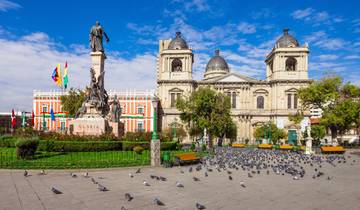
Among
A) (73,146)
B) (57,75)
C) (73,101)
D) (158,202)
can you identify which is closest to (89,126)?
(73,146)

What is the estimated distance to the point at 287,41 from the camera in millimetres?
53094

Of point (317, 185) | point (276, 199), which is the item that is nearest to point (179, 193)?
point (276, 199)

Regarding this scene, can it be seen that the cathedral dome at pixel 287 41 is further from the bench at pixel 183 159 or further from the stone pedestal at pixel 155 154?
the stone pedestal at pixel 155 154

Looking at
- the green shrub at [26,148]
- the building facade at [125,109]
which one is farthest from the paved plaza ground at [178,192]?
the building facade at [125,109]

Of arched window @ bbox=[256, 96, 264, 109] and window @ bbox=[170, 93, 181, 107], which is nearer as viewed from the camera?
window @ bbox=[170, 93, 181, 107]

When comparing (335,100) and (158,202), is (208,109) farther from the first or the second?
(158,202)

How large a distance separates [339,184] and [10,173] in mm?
13182

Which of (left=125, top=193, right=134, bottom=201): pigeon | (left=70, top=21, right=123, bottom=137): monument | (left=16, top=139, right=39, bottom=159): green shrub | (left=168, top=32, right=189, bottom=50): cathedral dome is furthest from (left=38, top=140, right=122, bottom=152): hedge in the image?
(left=168, top=32, right=189, bottom=50): cathedral dome

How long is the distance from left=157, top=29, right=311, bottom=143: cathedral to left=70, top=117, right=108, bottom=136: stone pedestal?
105 ft

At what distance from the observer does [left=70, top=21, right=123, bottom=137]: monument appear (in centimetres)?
2148

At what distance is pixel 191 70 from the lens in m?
54.4

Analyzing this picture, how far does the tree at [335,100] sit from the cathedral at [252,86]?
14636 mm

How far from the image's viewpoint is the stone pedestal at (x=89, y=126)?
2136 cm

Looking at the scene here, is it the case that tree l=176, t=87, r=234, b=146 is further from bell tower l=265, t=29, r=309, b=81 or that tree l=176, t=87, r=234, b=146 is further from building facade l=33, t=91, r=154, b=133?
bell tower l=265, t=29, r=309, b=81
